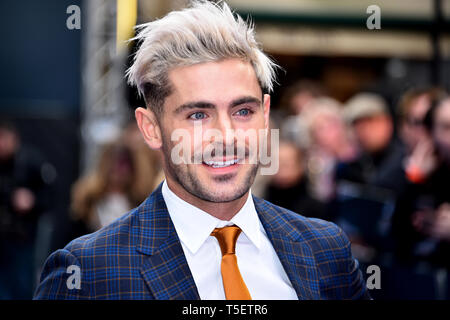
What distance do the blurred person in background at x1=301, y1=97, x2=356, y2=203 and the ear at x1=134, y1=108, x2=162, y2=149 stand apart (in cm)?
208

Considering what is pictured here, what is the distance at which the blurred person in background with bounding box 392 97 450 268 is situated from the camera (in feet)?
9.64

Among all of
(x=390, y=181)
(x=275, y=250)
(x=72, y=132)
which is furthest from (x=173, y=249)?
(x=72, y=132)

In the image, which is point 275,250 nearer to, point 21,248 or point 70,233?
point 70,233

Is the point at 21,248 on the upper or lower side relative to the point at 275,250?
lower

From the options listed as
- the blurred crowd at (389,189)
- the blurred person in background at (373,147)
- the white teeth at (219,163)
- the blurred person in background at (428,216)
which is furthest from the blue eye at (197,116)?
the blurred person in background at (373,147)

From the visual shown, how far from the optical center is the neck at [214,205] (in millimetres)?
1639

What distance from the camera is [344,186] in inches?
133

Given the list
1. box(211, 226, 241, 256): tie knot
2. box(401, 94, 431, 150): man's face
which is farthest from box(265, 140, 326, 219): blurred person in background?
box(401, 94, 431, 150): man's face

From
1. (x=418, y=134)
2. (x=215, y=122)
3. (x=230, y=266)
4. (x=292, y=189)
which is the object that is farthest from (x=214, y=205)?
(x=418, y=134)

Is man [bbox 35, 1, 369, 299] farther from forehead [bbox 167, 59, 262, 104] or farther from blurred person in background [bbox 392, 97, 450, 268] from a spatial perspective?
blurred person in background [bbox 392, 97, 450, 268]

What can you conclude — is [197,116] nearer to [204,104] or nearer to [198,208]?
[204,104]

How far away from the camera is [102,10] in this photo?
466 cm

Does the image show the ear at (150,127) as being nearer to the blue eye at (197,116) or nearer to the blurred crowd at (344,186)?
the blue eye at (197,116)

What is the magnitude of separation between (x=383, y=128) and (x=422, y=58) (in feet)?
16.6
